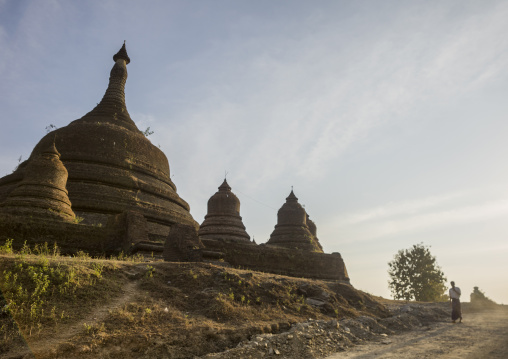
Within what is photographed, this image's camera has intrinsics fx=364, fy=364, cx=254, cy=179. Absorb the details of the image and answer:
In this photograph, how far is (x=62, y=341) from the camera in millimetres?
4797

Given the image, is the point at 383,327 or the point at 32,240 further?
the point at 32,240

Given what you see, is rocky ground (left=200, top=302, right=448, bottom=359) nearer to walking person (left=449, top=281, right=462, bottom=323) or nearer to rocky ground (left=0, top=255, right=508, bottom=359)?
rocky ground (left=0, top=255, right=508, bottom=359)

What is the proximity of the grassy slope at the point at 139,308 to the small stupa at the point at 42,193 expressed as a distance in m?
4.97

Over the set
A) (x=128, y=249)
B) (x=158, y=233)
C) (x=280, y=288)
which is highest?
(x=158, y=233)

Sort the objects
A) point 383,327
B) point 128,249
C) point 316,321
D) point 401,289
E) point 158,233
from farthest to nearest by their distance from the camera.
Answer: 1. point 401,289
2. point 158,233
3. point 128,249
4. point 383,327
5. point 316,321

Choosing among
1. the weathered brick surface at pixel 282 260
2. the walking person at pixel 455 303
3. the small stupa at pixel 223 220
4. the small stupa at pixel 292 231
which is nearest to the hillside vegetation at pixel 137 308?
the walking person at pixel 455 303

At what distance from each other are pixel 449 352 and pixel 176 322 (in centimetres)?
453

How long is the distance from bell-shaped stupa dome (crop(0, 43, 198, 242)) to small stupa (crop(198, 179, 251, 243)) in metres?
2.39

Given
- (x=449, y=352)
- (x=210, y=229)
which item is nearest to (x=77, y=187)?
(x=210, y=229)

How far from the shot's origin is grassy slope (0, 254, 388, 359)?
5.00m

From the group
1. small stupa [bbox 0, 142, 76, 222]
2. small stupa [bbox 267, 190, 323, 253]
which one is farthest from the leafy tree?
small stupa [bbox 0, 142, 76, 222]

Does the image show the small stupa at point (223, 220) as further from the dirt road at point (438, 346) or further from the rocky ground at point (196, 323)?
the dirt road at point (438, 346)

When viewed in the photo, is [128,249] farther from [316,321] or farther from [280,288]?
[316,321]

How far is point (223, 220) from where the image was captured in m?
20.4
